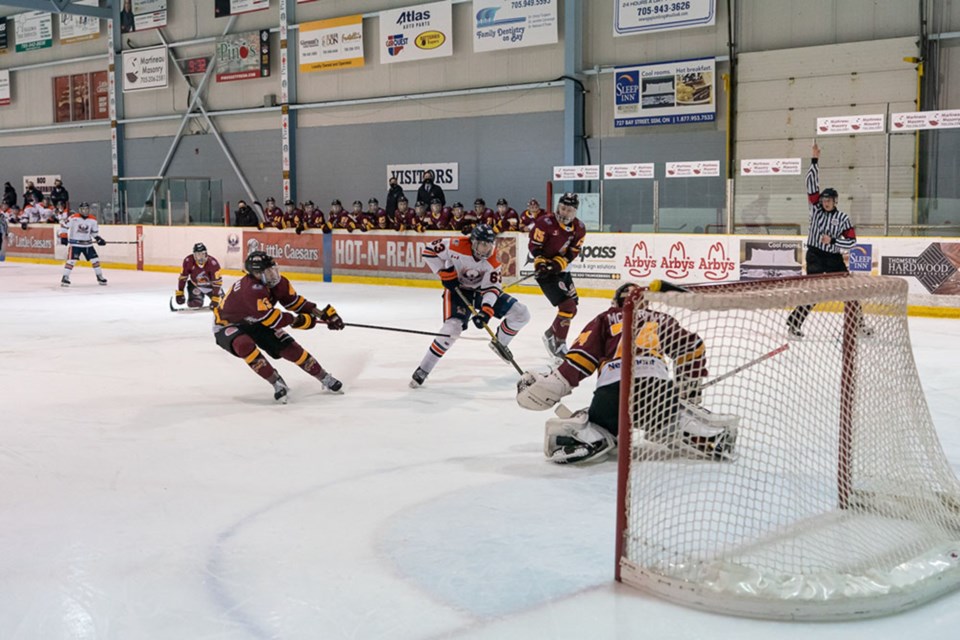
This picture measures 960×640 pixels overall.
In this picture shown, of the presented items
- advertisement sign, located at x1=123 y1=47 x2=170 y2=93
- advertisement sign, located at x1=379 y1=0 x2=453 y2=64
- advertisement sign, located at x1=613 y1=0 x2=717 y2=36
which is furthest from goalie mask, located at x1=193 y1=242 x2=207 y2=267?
advertisement sign, located at x1=123 y1=47 x2=170 y2=93

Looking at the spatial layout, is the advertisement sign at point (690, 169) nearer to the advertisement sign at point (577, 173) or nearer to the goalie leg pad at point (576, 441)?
the advertisement sign at point (577, 173)

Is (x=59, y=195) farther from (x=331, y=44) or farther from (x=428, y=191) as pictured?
(x=428, y=191)

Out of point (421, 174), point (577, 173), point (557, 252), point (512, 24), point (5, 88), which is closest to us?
point (557, 252)

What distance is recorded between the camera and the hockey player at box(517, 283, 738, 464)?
4031mm

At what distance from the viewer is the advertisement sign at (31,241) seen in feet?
71.8

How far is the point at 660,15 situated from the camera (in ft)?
53.8

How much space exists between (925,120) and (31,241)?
18.3m

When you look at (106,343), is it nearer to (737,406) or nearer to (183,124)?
(737,406)

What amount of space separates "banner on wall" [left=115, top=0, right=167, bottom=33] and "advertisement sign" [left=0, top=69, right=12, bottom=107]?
5.23 meters

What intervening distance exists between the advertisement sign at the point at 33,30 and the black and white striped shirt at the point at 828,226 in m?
23.1

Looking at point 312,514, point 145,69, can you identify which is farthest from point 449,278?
point 145,69

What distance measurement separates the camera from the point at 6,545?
12.1 feet

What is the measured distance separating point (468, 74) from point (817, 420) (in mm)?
15920

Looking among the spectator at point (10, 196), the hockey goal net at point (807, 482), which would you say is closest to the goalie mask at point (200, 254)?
the hockey goal net at point (807, 482)
